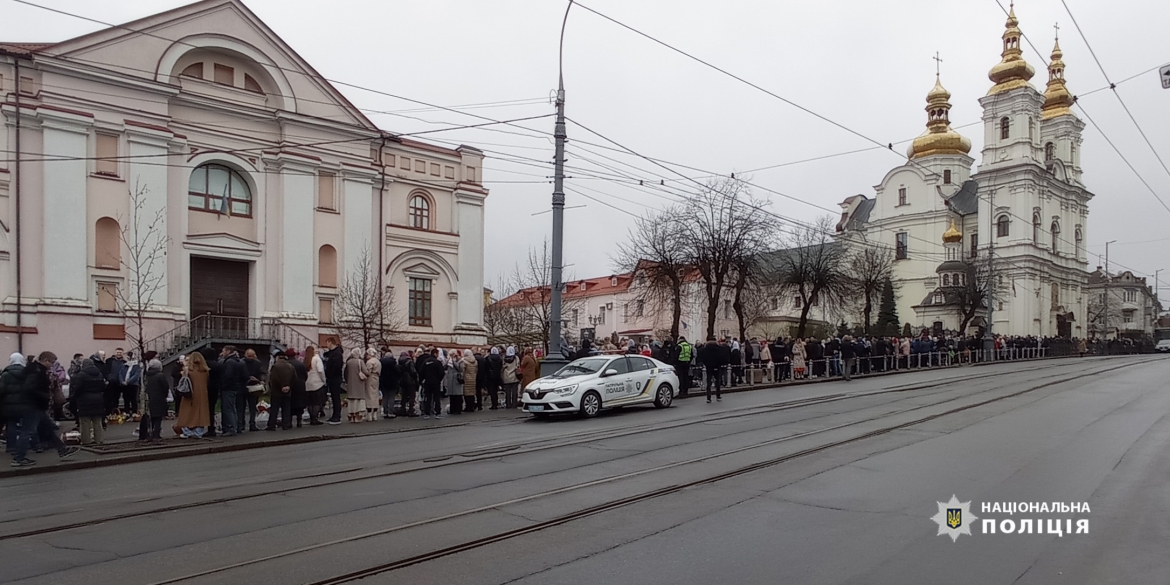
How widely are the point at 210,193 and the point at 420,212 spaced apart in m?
9.47

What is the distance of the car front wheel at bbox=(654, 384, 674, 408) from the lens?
20.8m

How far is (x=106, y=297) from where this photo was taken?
98.4ft

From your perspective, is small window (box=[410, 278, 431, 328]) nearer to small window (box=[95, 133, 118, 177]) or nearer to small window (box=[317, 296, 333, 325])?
small window (box=[317, 296, 333, 325])

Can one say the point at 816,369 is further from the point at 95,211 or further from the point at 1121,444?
the point at 95,211

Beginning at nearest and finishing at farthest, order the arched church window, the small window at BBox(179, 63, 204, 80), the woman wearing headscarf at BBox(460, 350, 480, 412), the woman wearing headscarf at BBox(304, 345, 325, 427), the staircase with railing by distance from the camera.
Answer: the woman wearing headscarf at BBox(304, 345, 325, 427), the woman wearing headscarf at BBox(460, 350, 480, 412), the staircase with railing, the small window at BBox(179, 63, 204, 80), the arched church window

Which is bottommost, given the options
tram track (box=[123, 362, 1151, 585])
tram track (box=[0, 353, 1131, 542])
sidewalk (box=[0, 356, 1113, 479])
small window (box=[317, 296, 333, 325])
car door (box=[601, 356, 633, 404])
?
sidewalk (box=[0, 356, 1113, 479])

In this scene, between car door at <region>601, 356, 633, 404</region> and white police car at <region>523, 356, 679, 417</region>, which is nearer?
white police car at <region>523, 356, 679, 417</region>

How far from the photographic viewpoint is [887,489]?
378 inches

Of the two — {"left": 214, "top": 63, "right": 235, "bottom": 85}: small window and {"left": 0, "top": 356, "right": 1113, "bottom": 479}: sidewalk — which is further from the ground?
{"left": 214, "top": 63, "right": 235, "bottom": 85}: small window

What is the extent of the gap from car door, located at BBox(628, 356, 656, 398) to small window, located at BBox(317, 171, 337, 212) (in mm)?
20467

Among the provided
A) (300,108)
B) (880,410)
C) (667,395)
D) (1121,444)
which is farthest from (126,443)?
(300,108)

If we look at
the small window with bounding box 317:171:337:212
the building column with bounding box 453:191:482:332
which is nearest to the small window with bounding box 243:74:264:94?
the small window with bounding box 317:171:337:212

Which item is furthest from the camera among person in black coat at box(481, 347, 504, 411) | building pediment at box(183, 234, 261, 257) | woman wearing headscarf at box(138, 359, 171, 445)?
building pediment at box(183, 234, 261, 257)

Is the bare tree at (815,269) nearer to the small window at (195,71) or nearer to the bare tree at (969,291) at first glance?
the bare tree at (969,291)
